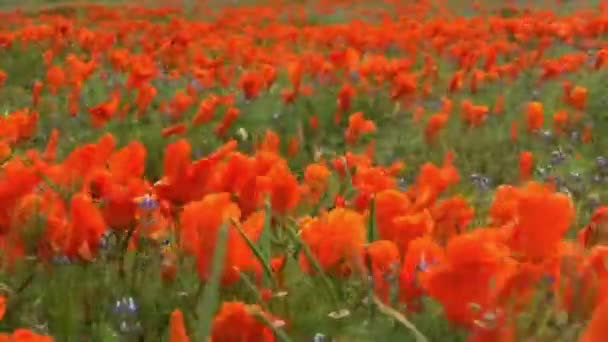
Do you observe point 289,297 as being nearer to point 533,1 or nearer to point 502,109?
point 502,109

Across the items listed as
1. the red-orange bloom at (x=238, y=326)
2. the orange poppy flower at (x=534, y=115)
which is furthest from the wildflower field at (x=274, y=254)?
the orange poppy flower at (x=534, y=115)

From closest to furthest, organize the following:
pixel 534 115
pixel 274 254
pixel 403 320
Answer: pixel 403 320
pixel 274 254
pixel 534 115

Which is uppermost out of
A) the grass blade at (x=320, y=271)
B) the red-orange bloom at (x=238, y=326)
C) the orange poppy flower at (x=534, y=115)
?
the red-orange bloom at (x=238, y=326)

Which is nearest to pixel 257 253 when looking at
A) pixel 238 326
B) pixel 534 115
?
pixel 238 326

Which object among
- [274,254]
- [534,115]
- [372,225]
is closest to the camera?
[372,225]

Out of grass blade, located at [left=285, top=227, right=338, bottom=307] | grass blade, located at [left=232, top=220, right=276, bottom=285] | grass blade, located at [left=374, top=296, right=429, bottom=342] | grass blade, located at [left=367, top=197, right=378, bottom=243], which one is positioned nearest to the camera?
grass blade, located at [left=374, top=296, right=429, bottom=342]

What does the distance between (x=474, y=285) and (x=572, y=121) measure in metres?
4.12

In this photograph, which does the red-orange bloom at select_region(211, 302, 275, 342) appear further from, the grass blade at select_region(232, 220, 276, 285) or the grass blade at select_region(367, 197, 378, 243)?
the grass blade at select_region(367, 197, 378, 243)

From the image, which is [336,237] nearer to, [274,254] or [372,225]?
→ [372,225]

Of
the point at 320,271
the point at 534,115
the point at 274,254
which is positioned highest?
the point at 320,271

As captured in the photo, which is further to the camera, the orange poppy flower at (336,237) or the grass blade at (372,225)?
the grass blade at (372,225)

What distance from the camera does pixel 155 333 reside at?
4.95ft

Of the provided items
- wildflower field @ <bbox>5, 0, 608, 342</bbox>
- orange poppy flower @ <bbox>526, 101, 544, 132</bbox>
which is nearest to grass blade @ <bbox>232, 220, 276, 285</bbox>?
wildflower field @ <bbox>5, 0, 608, 342</bbox>

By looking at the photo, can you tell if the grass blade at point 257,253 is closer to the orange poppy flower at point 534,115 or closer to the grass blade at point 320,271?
the grass blade at point 320,271
